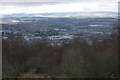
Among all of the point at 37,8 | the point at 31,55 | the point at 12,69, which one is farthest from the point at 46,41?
the point at 12,69

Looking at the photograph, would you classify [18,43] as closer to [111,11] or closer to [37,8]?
[37,8]

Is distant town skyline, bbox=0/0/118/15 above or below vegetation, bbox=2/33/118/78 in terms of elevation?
above

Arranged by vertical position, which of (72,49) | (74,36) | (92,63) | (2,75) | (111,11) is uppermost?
(111,11)

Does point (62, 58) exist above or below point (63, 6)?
below

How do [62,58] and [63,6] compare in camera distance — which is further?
[62,58]

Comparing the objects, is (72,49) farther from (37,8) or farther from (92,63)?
(37,8)

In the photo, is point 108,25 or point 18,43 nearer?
point 108,25

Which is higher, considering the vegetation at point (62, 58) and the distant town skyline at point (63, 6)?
the distant town skyline at point (63, 6)

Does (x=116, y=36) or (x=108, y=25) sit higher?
(x=108, y=25)
